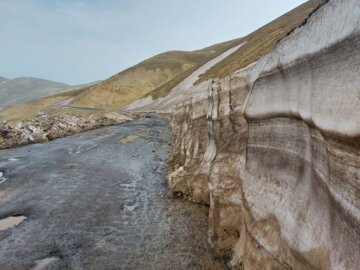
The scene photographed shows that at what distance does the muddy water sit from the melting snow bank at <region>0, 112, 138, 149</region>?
1950 cm

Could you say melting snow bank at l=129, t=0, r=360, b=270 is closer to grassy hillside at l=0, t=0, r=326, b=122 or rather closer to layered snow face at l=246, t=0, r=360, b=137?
layered snow face at l=246, t=0, r=360, b=137

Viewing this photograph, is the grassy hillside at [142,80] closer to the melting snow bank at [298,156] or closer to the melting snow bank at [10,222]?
the melting snow bank at [10,222]

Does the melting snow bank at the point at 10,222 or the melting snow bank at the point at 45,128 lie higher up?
the melting snow bank at the point at 10,222

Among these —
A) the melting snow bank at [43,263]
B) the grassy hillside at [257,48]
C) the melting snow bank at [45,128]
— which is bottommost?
the melting snow bank at [45,128]

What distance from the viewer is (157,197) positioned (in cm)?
1816

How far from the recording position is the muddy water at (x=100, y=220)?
11.4 metres

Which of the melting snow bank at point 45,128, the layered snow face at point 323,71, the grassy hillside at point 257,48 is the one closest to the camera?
the layered snow face at point 323,71

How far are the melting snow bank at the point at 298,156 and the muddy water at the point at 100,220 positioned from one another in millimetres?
1941

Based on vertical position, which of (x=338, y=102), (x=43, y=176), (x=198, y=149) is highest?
(x=338, y=102)

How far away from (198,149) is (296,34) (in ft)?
36.6

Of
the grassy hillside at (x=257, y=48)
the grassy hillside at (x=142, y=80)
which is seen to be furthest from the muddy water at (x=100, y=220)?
the grassy hillside at (x=142, y=80)

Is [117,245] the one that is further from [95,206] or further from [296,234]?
[296,234]

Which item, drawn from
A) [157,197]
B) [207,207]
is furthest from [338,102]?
[157,197]

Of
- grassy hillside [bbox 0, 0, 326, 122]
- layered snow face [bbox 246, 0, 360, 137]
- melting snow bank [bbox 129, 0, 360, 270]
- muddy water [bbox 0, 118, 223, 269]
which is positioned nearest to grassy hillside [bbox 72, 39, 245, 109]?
grassy hillside [bbox 0, 0, 326, 122]
